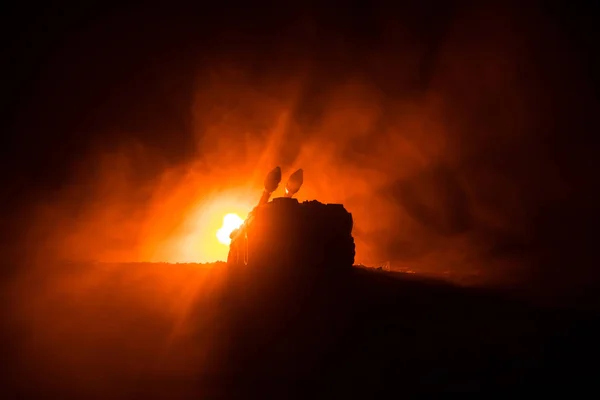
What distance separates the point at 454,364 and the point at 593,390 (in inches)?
136

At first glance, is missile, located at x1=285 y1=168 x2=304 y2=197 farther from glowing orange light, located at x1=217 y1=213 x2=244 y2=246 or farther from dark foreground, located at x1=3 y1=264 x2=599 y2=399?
glowing orange light, located at x1=217 y1=213 x2=244 y2=246

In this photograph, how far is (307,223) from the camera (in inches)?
635

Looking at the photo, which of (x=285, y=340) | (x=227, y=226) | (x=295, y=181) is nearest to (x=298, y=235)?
(x=295, y=181)

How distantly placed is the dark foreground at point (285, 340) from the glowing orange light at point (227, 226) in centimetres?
1490

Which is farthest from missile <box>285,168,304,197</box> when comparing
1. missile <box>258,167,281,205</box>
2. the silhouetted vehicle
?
missile <box>258,167,281,205</box>

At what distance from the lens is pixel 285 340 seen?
589 inches

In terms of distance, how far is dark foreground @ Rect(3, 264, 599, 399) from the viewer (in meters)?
12.8

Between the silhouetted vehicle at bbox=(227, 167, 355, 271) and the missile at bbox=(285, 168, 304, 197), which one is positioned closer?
the silhouetted vehicle at bbox=(227, 167, 355, 271)

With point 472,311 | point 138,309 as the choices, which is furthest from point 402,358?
point 138,309

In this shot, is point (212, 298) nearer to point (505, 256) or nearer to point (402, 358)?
point (402, 358)

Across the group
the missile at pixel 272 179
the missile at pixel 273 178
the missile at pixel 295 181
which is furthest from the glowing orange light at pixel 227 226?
the missile at pixel 295 181

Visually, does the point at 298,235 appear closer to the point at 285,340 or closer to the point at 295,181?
the point at 295,181

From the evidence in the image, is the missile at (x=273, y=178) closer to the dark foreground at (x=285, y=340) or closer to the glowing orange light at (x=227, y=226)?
the dark foreground at (x=285, y=340)

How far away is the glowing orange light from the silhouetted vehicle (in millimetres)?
18051
